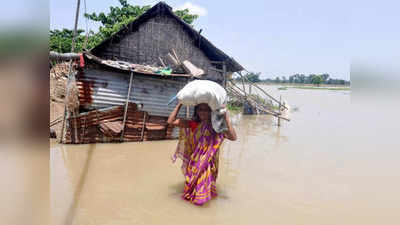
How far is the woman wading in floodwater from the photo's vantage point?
3.84 m

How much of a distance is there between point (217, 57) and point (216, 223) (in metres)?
8.79

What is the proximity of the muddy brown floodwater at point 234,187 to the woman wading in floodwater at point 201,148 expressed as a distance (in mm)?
388

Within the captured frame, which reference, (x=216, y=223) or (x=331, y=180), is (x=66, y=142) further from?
(x=331, y=180)

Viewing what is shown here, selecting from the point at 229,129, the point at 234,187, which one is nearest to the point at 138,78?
the point at 234,187

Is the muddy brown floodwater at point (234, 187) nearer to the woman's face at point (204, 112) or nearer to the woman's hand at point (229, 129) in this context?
the woman's hand at point (229, 129)

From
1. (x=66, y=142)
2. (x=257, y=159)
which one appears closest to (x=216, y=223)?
(x=257, y=159)

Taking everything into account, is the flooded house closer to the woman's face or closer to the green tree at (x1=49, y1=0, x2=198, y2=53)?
the woman's face

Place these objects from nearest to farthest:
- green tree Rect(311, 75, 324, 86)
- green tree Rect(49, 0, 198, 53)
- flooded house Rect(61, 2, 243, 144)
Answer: flooded house Rect(61, 2, 243, 144), green tree Rect(49, 0, 198, 53), green tree Rect(311, 75, 324, 86)

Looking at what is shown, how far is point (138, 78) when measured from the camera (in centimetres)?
837

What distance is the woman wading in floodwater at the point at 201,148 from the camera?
3844 millimetres

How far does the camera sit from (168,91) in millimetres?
8906

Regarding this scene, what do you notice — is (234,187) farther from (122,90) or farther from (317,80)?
(317,80)

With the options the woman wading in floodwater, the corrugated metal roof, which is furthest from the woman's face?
the corrugated metal roof

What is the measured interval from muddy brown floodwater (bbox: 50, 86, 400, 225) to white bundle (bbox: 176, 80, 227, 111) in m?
1.78
